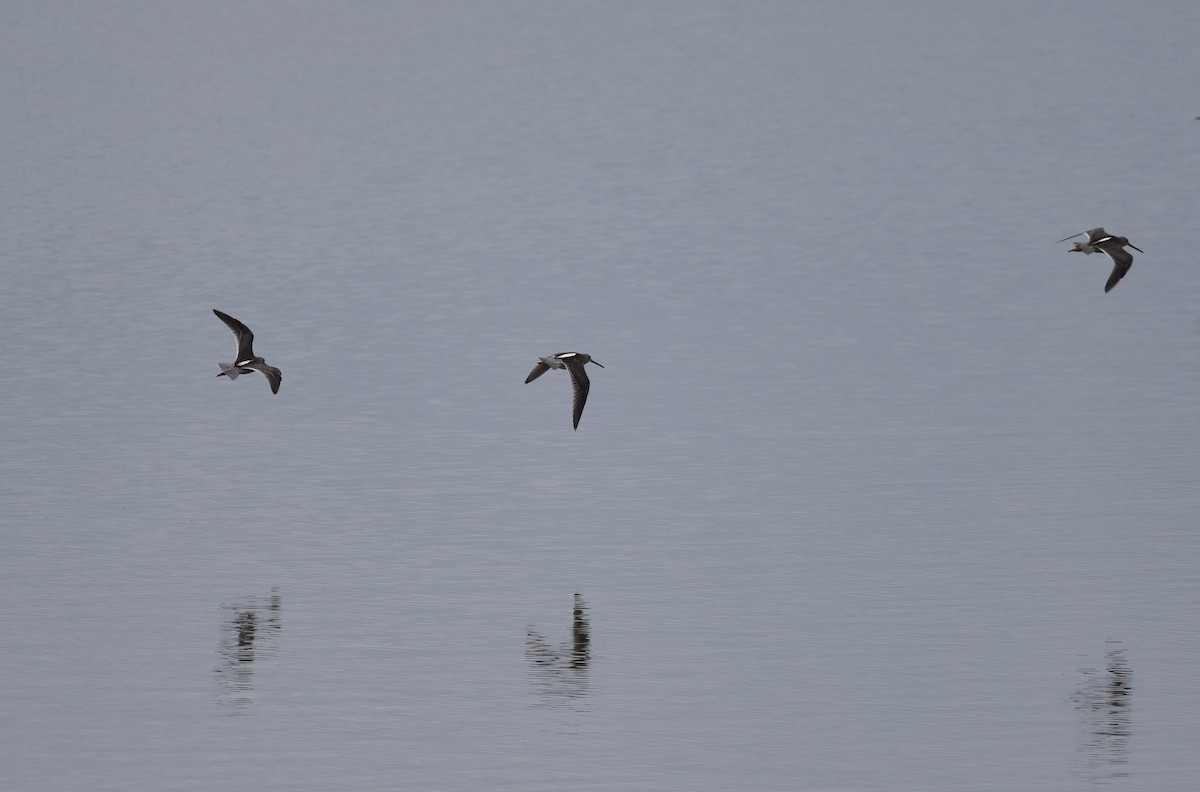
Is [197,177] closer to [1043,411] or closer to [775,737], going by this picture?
[1043,411]

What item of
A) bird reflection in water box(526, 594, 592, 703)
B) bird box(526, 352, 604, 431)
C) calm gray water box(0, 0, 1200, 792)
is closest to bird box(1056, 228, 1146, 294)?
calm gray water box(0, 0, 1200, 792)

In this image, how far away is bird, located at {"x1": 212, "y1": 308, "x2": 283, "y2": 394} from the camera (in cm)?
3828

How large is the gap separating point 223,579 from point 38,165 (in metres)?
81.1

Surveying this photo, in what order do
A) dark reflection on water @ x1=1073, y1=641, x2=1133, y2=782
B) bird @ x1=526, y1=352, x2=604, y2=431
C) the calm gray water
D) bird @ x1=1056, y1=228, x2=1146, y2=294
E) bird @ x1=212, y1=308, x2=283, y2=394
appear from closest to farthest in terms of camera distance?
dark reflection on water @ x1=1073, y1=641, x2=1133, y2=782
the calm gray water
bird @ x1=212, y1=308, x2=283, y2=394
bird @ x1=526, y1=352, x2=604, y2=431
bird @ x1=1056, y1=228, x2=1146, y2=294

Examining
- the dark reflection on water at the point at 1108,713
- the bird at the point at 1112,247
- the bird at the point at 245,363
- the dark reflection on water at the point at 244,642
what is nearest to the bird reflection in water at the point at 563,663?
the dark reflection on water at the point at 244,642

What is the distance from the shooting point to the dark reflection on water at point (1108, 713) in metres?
27.1

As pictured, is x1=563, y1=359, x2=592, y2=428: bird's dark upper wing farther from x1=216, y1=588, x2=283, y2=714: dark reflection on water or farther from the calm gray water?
x1=216, y1=588, x2=283, y2=714: dark reflection on water

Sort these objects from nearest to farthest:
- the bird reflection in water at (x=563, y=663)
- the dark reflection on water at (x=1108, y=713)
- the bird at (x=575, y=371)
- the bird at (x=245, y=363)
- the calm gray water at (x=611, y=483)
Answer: the dark reflection on water at (x=1108, y=713) → the calm gray water at (x=611, y=483) → the bird reflection in water at (x=563, y=663) → the bird at (x=245, y=363) → the bird at (x=575, y=371)

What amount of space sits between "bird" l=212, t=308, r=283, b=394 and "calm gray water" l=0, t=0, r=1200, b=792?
9.32ft

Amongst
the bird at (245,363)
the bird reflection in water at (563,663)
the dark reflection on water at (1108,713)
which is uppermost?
the bird at (245,363)

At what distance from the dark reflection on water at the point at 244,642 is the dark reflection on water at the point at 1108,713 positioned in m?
10.6

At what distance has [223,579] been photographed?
36.5m

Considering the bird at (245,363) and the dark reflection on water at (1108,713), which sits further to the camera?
the bird at (245,363)

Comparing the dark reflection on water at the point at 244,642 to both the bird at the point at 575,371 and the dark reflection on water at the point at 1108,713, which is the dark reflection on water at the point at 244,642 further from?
the dark reflection on water at the point at 1108,713
